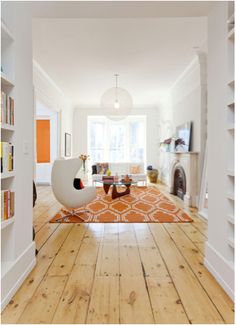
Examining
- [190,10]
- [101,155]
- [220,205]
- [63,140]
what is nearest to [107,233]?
[220,205]

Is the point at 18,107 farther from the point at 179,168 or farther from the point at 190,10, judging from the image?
the point at 179,168

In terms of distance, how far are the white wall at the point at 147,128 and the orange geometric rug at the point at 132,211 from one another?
348 cm

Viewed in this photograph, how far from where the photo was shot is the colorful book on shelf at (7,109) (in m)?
1.49

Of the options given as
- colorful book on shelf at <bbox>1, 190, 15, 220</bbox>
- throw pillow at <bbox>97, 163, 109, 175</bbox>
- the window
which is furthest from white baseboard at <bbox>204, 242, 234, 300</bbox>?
the window

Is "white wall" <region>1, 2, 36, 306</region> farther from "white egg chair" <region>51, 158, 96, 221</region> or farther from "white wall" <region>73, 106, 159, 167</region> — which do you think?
"white wall" <region>73, 106, 159, 167</region>

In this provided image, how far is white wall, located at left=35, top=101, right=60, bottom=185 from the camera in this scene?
634 cm

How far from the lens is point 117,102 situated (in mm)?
4551

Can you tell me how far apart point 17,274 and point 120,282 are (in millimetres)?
828

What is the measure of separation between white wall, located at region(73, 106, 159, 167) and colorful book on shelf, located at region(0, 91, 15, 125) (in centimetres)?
649

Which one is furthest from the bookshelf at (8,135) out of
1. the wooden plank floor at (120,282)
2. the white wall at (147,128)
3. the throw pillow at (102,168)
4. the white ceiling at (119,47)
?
the white wall at (147,128)

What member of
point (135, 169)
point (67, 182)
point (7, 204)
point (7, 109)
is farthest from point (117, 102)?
point (7, 204)

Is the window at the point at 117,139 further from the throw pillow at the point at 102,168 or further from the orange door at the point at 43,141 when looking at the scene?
the orange door at the point at 43,141

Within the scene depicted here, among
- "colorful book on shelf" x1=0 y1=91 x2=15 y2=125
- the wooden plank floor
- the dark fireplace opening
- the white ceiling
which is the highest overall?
the white ceiling

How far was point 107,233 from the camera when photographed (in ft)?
9.07
